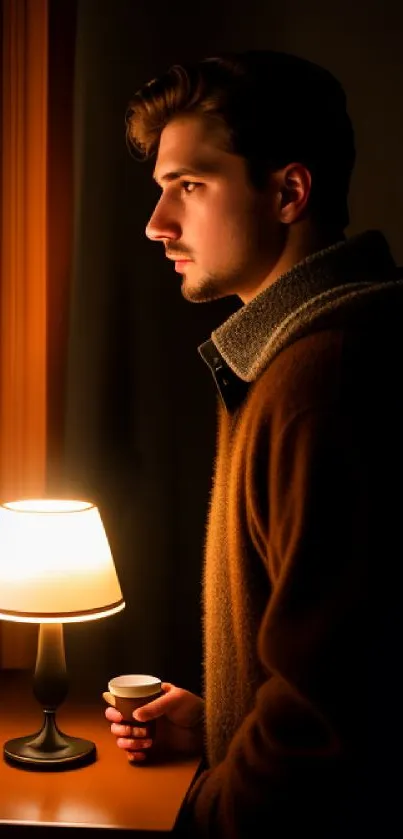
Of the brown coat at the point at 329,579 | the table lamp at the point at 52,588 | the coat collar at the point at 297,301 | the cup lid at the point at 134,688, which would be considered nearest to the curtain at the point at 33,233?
the table lamp at the point at 52,588

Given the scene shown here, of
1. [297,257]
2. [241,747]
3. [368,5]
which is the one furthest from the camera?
[368,5]

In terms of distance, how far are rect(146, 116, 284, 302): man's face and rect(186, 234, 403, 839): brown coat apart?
A: 0.26m

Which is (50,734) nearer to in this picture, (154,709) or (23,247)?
(154,709)

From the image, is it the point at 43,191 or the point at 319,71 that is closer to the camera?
the point at 319,71

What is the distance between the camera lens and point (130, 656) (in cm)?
206

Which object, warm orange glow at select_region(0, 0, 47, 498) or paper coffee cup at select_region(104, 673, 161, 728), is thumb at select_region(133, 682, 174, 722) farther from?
warm orange glow at select_region(0, 0, 47, 498)

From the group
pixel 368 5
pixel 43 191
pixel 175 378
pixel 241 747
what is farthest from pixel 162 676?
pixel 368 5

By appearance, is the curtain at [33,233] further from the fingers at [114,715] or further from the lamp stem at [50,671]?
the fingers at [114,715]

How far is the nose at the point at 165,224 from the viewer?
5.01ft

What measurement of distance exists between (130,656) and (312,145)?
1117 millimetres

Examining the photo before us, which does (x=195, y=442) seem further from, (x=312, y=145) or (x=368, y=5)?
(x=368, y=5)

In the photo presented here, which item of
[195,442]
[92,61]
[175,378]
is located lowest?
[195,442]

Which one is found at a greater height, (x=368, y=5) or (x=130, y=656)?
(x=368, y=5)

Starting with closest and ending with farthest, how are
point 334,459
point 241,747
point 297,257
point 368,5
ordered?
point 334,459 → point 241,747 → point 297,257 → point 368,5
